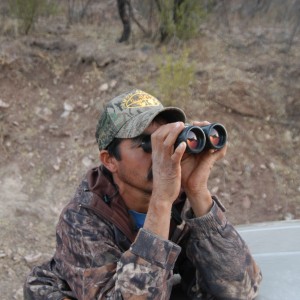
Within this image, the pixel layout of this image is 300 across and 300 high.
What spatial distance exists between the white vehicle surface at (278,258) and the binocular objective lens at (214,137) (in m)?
0.47

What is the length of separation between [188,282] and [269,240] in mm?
384

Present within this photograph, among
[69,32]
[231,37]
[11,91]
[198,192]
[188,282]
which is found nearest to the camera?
[198,192]

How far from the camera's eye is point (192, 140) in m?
1.41

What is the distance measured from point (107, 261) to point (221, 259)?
368 mm

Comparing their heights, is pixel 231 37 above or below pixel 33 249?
above

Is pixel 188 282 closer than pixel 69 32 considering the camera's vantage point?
Yes

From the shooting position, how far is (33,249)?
12.7ft

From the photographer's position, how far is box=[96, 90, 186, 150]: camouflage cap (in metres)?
1.58

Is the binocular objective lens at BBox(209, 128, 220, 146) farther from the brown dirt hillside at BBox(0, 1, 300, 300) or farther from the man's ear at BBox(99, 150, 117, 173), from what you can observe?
the brown dirt hillside at BBox(0, 1, 300, 300)

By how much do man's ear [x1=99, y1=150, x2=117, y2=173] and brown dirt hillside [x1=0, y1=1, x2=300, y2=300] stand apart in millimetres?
2104

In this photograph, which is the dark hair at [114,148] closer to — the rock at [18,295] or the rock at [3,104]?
the rock at [18,295]

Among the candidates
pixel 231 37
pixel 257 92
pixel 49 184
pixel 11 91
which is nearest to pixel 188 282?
pixel 49 184

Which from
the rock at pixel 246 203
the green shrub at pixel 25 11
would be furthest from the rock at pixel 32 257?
the green shrub at pixel 25 11

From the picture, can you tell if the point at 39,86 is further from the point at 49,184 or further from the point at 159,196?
the point at 159,196
